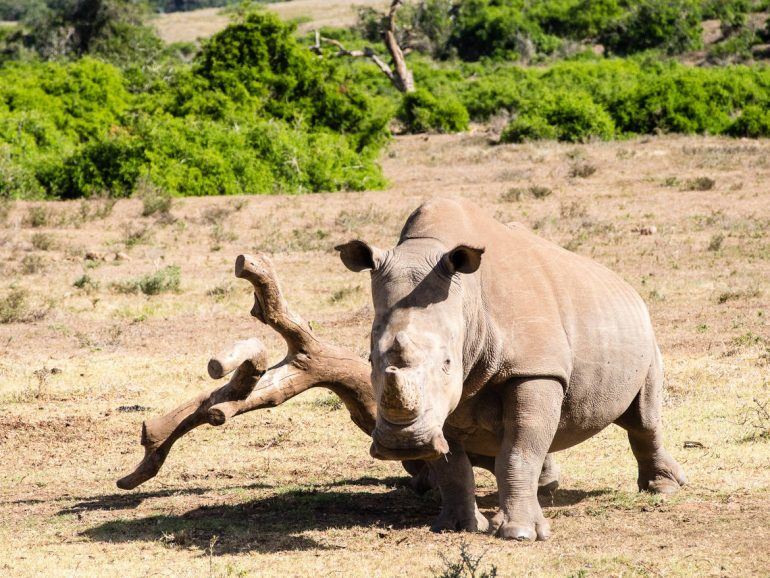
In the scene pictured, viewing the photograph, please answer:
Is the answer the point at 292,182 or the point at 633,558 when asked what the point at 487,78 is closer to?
the point at 292,182

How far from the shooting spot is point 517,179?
964 inches

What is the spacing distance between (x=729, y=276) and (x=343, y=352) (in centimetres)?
918

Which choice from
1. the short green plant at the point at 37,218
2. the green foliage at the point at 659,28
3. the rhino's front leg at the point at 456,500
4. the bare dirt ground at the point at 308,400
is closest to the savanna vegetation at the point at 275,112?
the bare dirt ground at the point at 308,400

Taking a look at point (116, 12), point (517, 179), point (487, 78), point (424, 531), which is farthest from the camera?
point (116, 12)

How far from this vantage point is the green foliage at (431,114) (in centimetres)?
3584

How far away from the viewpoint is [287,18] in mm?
91750

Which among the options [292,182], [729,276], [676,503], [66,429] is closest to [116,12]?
[292,182]

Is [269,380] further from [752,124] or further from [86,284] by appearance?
[752,124]

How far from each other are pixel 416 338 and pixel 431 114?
100ft

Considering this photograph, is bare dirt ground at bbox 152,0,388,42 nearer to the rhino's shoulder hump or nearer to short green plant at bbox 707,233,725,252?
short green plant at bbox 707,233,725,252

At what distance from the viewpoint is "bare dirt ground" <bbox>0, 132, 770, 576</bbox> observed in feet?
21.4

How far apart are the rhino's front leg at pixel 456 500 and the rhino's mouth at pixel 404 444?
4.01 feet

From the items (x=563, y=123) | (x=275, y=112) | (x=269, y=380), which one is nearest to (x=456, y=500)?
(x=269, y=380)

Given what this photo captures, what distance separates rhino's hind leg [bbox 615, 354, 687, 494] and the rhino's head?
6.46 feet
